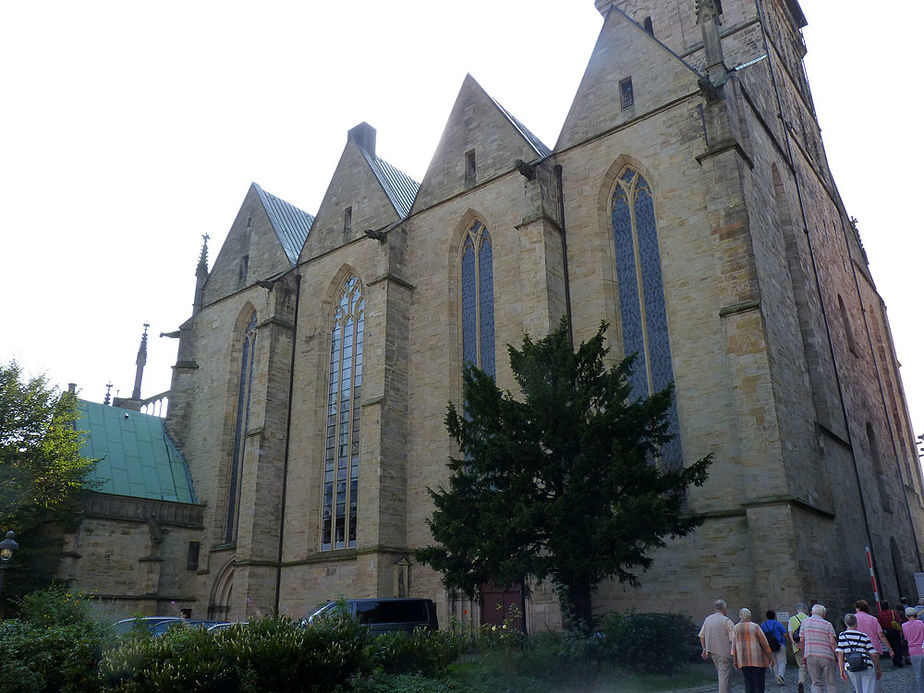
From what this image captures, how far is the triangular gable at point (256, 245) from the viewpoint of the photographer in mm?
31344

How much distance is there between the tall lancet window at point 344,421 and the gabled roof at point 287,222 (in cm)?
495

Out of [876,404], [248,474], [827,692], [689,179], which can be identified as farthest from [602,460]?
[876,404]

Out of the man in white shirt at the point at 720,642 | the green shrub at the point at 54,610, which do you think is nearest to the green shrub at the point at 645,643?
Answer: the man in white shirt at the point at 720,642

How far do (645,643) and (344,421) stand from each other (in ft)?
49.2

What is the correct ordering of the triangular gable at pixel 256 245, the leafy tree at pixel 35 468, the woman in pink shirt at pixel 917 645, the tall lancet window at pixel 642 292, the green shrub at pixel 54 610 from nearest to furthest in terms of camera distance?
the woman in pink shirt at pixel 917 645 → the green shrub at pixel 54 610 → the tall lancet window at pixel 642 292 → the leafy tree at pixel 35 468 → the triangular gable at pixel 256 245

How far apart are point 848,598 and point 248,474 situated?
18644 millimetres

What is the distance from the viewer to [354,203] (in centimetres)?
2867

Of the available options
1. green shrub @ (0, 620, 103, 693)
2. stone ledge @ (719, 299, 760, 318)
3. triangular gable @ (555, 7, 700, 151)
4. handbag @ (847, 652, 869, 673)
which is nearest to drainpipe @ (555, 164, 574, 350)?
triangular gable @ (555, 7, 700, 151)

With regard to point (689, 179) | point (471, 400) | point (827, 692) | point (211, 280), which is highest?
point (211, 280)

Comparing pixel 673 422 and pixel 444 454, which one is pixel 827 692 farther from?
pixel 444 454

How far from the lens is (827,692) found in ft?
30.6

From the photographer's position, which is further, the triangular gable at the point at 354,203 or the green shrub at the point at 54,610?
the triangular gable at the point at 354,203

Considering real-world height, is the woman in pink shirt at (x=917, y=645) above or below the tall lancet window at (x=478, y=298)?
below

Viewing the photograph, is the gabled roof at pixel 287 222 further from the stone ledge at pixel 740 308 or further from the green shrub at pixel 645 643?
the green shrub at pixel 645 643
